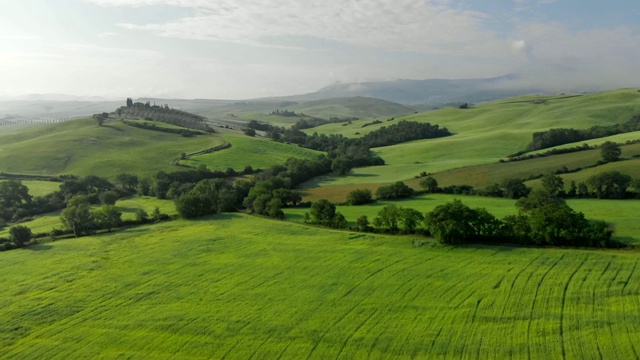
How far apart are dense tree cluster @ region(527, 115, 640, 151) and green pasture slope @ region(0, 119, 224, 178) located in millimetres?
101211

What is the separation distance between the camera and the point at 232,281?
49.7 m

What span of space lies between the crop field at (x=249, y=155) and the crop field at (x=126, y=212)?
30751 millimetres

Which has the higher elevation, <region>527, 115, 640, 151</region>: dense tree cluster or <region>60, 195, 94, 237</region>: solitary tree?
<region>527, 115, 640, 151</region>: dense tree cluster

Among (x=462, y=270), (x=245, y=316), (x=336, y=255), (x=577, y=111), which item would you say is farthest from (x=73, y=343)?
(x=577, y=111)

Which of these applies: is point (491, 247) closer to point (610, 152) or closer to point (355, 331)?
point (355, 331)

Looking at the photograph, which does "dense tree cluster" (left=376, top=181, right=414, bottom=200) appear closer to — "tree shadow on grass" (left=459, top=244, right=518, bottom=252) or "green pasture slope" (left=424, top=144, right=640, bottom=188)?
"green pasture slope" (left=424, top=144, right=640, bottom=188)

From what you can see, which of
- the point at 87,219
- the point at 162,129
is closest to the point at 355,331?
the point at 87,219

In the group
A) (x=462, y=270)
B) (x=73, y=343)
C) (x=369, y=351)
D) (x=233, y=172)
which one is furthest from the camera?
(x=233, y=172)

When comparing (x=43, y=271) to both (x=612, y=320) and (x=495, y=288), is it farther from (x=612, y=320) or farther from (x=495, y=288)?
(x=612, y=320)

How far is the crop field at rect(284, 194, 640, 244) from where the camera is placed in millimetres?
57562

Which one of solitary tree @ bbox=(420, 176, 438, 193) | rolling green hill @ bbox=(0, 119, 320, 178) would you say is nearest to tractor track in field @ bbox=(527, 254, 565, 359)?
solitary tree @ bbox=(420, 176, 438, 193)

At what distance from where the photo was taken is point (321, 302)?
42.8 metres

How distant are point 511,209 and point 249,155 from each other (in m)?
90.2

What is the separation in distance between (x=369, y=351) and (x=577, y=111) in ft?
599
